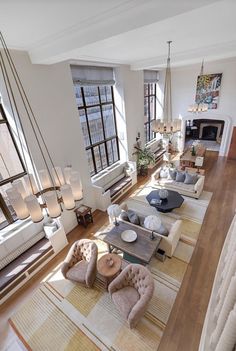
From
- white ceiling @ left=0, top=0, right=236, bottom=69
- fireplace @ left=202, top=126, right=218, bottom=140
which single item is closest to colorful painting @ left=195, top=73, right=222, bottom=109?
fireplace @ left=202, top=126, right=218, bottom=140

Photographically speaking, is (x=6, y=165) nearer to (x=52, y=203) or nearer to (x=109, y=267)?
(x=52, y=203)

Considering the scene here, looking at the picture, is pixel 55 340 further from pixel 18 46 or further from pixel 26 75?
pixel 18 46

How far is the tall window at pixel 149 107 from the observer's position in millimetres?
8906

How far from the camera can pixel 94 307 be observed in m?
3.29

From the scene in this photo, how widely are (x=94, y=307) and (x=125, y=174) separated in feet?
15.8

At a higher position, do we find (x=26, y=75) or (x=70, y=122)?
(x=26, y=75)

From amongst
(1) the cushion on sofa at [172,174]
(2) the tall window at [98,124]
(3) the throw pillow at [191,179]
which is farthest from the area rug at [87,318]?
(2) the tall window at [98,124]

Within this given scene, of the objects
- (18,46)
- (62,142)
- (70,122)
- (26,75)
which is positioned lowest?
(62,142)

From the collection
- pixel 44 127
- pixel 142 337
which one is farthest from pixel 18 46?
pixel 142 337

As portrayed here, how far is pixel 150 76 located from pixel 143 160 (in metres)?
4.32

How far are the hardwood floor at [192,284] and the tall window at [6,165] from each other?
160 cm

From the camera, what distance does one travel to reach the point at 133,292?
10.4ft

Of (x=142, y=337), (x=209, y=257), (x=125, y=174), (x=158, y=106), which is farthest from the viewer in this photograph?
(x=158, y=106)

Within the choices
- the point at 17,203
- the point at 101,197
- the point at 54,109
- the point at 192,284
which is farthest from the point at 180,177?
the point at 17,203
